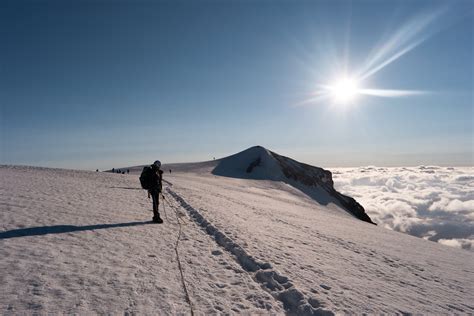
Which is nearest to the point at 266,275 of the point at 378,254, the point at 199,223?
the point at 199,223

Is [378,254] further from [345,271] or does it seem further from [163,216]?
[163,216]

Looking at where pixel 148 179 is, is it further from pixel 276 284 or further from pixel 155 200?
pixel 276 284

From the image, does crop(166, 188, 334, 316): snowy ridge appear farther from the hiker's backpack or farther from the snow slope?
the hiker's backpack

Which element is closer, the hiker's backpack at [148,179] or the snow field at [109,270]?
the snow field at [109,270]

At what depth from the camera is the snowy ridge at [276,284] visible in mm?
6012

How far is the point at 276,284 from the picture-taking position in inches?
276

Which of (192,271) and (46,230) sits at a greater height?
(46,230)

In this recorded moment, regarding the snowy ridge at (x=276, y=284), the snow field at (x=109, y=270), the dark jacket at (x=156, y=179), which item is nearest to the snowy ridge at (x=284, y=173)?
the dark jacket at (x=156, y=179)

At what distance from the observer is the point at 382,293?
302 inches

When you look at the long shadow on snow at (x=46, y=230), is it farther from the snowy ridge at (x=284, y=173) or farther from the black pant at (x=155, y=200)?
the snowy ridge at (x=284, y=173)

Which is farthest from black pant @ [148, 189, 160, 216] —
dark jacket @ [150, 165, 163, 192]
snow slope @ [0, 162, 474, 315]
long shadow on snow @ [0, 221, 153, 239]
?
long shadow on snow @ [0, 221, 153, 239]

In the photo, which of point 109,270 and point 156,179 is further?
point 156,179

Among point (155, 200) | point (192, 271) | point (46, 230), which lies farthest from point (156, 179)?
point (192, 271)

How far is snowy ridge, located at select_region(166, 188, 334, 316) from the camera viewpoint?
6012mm
